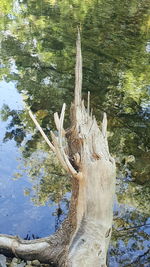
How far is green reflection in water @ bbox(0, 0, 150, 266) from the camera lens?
Result: 1157cm

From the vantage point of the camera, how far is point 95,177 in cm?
732

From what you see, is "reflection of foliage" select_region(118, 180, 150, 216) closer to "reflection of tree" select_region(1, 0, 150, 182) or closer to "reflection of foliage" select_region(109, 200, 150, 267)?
"reflection of foliage" select_region(109, 200, 150, 267)

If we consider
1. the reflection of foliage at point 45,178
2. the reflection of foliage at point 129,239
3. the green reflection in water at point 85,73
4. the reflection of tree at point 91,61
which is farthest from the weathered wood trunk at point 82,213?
the reflection of tree at point 91,61

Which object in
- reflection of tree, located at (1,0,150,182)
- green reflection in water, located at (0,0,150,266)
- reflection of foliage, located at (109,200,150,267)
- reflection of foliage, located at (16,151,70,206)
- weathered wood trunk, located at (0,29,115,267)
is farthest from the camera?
reflection of tree, located at (1,0,150,182)

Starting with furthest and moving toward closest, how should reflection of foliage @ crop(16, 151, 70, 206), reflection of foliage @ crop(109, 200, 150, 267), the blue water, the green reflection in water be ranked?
the green reflection in water, reflection of foliage @ crop(16, 151, 70, 206), the blue water, reflection of foliage @ crop(109, 200, 150, 267)

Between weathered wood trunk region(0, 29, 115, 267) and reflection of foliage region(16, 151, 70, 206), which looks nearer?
weathered wood trunk region(0, 29, 115, 267)

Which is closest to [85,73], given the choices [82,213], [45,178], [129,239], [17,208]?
[45,178]

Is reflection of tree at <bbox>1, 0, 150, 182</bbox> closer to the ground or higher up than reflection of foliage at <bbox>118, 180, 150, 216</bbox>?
higher up

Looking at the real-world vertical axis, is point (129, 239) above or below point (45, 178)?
below

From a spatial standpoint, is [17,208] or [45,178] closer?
[17,208]

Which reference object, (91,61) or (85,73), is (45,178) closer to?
(85,73)

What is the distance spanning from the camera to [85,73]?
57.6 feet

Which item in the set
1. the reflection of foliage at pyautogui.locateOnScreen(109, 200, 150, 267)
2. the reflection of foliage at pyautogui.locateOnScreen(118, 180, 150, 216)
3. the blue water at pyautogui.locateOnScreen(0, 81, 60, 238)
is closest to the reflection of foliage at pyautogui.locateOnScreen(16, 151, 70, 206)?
the blue water at pyautogui.locateOnScreen(0, 81, 60, 238)

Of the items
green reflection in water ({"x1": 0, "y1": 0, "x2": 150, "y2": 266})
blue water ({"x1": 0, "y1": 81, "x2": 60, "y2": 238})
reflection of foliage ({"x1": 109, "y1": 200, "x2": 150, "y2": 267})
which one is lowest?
reflection of foliage ({"x1": 109, "y1": 200, "x2": 150, "y2": 267})
